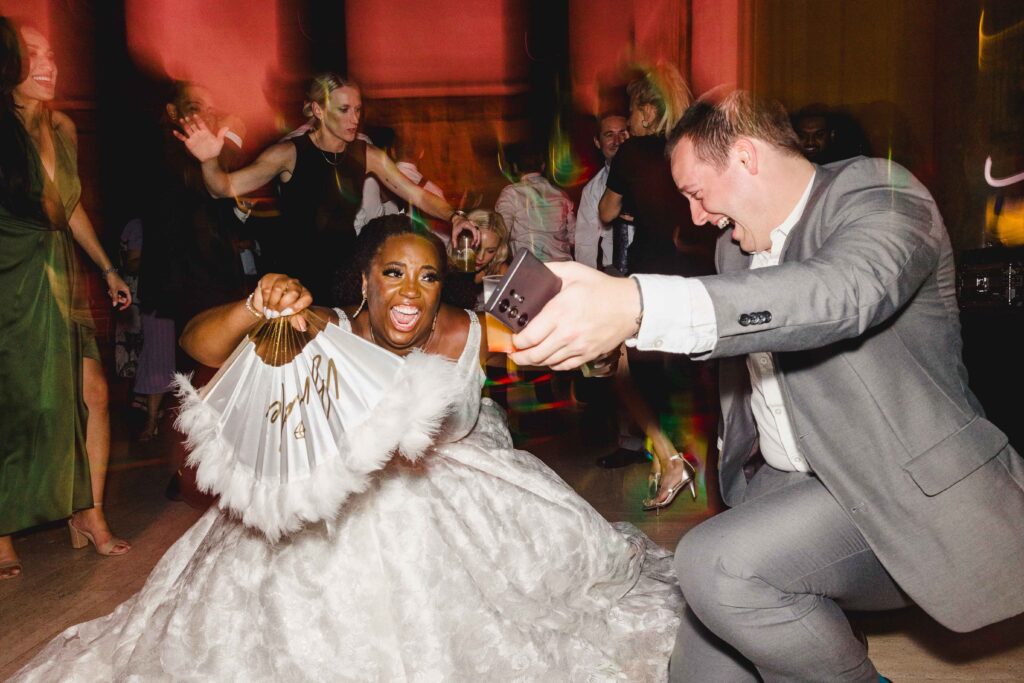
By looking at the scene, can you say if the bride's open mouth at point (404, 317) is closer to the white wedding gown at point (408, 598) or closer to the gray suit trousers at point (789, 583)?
the white wedding gown at point (408, 598)

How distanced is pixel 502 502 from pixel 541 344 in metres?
1.19

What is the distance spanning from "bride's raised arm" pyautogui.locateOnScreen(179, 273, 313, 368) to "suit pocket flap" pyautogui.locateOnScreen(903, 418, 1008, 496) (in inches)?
60.8

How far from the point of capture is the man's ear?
184cm

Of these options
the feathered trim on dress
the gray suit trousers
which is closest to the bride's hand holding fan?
the feathered trim on dress

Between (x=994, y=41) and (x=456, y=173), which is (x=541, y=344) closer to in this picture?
(x=994, y=41)

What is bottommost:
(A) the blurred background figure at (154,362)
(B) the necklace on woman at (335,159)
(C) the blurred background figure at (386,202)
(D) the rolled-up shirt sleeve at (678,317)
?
(A) the blurred background figure at (154,362)

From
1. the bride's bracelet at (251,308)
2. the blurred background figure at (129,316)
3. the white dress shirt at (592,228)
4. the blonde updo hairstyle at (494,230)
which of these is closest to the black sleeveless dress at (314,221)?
the blonde updo hairstyle at (494,230)

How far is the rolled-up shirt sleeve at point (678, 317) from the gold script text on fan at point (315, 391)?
3.01ft

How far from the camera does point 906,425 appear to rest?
1.57 metres

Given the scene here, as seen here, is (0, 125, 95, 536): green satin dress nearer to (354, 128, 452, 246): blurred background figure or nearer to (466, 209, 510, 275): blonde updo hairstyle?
(354, 128, 452, 246): blurred background figure

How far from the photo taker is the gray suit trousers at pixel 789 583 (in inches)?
62.8

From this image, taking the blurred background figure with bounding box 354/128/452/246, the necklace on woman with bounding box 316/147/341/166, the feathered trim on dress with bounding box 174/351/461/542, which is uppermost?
the necklace on woman with bounding box 316/147/341/166

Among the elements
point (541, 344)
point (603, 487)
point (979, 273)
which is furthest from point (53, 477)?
point (979, 273)

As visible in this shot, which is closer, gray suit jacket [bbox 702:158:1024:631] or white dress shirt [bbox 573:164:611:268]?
gray suit jacket [bbox 702:158:1024:631]
